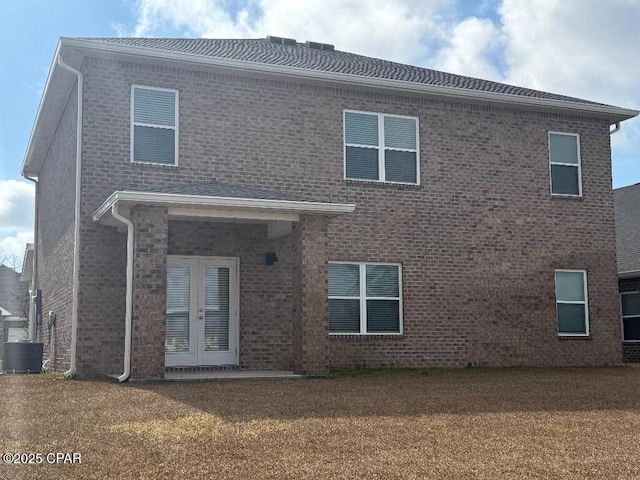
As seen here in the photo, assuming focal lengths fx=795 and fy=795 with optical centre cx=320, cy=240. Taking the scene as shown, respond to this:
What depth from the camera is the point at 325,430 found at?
755 centimetres

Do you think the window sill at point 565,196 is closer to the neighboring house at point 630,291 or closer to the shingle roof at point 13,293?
the neighboring house at point 630,291

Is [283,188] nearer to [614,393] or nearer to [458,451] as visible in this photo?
[614,393]

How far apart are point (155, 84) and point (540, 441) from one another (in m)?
10.2

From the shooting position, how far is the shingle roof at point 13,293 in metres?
41.1

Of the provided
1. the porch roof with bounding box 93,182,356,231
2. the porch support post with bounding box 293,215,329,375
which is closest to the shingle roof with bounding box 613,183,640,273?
the porch support post with bounding box 293,215,329,375

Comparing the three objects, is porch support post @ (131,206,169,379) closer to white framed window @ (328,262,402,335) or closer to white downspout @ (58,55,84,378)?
white downspout @ (58,55,84,378)

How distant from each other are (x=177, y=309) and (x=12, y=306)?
98.3 ft

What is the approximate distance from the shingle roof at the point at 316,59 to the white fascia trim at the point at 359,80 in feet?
0.67

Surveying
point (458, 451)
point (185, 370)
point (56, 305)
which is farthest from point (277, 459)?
point (56, 305)

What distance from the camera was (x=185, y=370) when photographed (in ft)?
48.0

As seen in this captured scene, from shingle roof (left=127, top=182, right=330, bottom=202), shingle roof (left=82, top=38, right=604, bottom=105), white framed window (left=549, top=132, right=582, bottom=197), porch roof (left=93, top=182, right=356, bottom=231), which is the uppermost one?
shingle roof (left=82, top=38, right=604, bottom=105)

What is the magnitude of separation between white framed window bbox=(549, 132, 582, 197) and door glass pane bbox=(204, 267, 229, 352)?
779cm

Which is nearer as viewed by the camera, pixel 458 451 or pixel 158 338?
pixel 458 451

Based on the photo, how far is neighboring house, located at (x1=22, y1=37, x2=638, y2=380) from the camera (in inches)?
534
